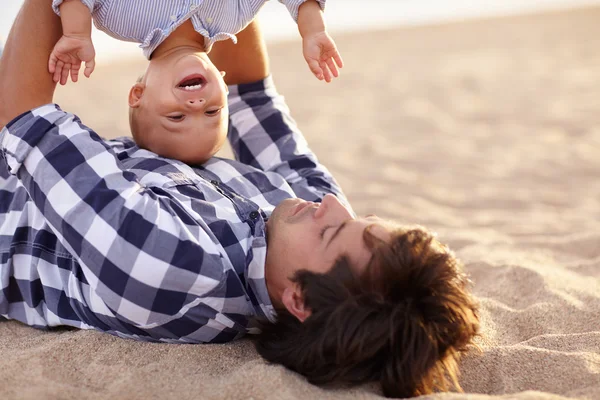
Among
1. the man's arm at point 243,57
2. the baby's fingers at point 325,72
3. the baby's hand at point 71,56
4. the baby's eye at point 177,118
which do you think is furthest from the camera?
the man's arm at point 243,57

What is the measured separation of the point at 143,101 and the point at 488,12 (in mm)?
12168

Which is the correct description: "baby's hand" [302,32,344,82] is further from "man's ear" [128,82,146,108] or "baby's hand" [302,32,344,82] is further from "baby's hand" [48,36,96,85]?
"baby's hand" [48,36,96,85]

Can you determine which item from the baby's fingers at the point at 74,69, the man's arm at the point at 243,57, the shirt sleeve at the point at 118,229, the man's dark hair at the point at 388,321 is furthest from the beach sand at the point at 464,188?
the man's arm at the point at 243,57

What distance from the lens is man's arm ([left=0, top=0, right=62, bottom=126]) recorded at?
2133mm

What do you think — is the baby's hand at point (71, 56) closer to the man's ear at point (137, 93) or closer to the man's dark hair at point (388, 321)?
the man's ear at point (137, 93)

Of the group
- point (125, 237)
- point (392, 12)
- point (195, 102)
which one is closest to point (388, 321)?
point (125, 237)

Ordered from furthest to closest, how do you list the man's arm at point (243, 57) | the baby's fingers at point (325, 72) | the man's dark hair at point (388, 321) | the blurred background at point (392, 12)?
the blurred background at point (392, 12), the man's arm at point (243, 57), the baby's fingers at point (325, 72), the man's dark hair at point (388, 321)

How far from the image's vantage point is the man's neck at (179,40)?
232cm

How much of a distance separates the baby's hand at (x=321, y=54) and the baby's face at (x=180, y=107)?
310 mm

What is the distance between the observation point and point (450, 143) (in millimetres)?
5562

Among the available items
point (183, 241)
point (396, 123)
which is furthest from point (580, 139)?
point (183, 241)

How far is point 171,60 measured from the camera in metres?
2.25

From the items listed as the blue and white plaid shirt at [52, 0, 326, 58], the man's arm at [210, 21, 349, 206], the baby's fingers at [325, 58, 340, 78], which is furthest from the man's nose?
the blue and white plaid shirt at [52, 0, 326, 58]

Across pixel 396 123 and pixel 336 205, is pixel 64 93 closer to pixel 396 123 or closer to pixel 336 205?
pixel 396 123
